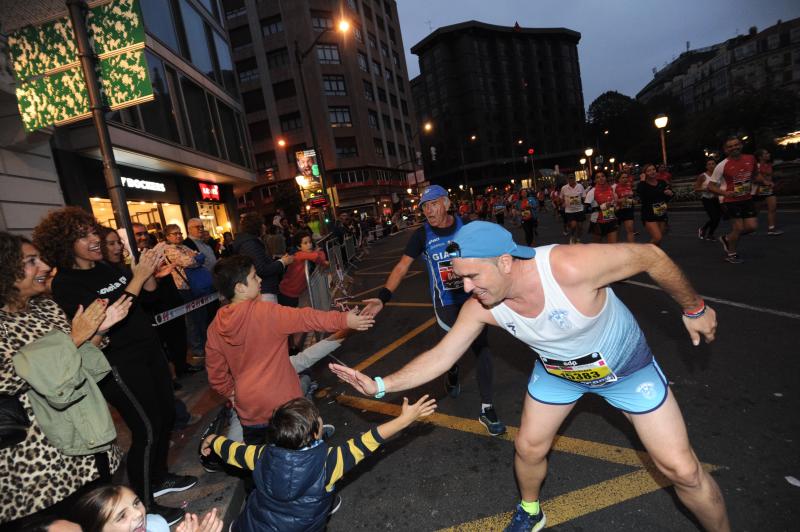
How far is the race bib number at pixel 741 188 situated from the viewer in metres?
7.41

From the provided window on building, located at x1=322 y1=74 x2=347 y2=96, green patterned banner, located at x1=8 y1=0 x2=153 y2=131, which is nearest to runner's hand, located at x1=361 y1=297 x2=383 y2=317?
green patterned banner, located at x1=8 y1=0 x2=153 y2=131

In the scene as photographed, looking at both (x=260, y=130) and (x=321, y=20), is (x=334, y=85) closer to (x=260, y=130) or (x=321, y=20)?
(x=321, y=20)

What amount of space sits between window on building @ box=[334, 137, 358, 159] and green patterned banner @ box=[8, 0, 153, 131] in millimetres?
44699

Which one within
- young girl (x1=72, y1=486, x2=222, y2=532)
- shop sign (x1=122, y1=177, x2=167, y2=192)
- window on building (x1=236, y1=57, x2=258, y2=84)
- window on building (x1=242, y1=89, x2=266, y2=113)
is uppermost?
window on building (x1=236, y1=57, x2=258, y2=84)

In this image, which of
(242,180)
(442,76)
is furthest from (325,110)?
(442,76)

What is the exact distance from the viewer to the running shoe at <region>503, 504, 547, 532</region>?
239 cm

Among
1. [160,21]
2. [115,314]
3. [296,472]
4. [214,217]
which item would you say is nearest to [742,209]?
[296,472]

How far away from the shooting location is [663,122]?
55.3 ft

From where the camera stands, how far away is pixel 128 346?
2879mm

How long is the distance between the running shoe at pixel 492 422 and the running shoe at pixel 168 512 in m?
2.45

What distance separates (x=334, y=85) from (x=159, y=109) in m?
38.0

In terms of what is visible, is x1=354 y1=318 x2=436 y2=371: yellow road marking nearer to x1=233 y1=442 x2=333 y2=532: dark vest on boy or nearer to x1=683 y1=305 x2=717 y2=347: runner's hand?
x1=233 y1=442 x2=333 y2=532: dark vest on boy

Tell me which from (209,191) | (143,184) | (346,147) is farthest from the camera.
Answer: (346,147)

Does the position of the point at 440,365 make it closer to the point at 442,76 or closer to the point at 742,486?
the point at 742,486
